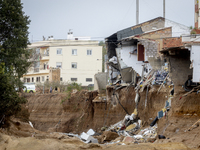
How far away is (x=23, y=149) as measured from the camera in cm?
1326

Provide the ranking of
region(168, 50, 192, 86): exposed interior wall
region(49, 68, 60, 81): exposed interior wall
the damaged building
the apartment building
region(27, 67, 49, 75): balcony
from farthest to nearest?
region(27, 67, 49, 75): balcony → the apartment building → region(49, 68, 60, 81): exposed interior wall → the damaged building → region(168, 50, 192, 86): exposed interior wall

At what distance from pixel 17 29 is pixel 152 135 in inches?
437

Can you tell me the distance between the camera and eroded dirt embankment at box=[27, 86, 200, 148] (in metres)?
17.3

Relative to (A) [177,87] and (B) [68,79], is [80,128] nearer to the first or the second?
(A) [177,87]

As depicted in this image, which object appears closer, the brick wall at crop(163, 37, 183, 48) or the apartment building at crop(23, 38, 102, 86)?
the brick wall at crop(163, 37, 183, 48)

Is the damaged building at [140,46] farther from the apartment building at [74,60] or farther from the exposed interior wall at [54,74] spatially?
the apartment building at [74,60]

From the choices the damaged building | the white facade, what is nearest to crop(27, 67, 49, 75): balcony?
the damaged building

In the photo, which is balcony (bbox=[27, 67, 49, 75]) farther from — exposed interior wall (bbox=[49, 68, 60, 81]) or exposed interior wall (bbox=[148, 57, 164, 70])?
exposed interior wall (bbox=[148, 57, 164, 70])

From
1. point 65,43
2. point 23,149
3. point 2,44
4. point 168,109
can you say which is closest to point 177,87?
point 168,109

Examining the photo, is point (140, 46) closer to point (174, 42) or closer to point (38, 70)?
point (174, 42)

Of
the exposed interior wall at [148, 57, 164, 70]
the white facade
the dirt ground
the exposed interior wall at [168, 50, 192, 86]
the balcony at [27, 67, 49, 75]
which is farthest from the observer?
the balcony at [27, 67, 49, 75]

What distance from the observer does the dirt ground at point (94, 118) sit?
46.1 ft

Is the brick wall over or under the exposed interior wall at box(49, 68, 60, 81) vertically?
over

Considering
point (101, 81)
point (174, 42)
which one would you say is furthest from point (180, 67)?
point (101, 81)
